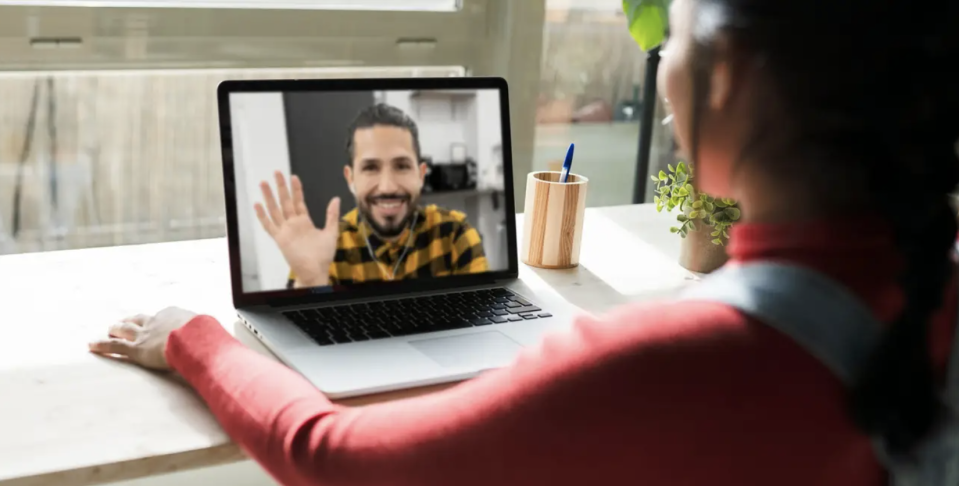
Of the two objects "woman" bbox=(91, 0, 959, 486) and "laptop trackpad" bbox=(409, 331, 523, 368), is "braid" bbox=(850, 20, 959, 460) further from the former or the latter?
"laptop trackpad" bbox=(409, 331, 523, 368)

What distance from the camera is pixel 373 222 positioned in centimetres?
118

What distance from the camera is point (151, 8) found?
166cm

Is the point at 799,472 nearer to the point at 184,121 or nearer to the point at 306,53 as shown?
the point at 306,53

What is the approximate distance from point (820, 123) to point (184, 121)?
4.99 ft

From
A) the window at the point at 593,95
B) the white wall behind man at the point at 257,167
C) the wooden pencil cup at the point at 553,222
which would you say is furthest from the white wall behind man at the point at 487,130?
the window at the point at 593,95

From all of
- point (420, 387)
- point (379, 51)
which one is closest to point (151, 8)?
point (379, 51)

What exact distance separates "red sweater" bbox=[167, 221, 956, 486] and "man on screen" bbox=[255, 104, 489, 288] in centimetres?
51

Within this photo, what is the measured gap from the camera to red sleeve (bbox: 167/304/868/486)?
1.93 ft

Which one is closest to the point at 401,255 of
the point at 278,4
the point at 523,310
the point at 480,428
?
the point at 523,310

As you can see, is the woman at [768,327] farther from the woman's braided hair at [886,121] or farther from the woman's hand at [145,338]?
the woman's hand at [145,338]

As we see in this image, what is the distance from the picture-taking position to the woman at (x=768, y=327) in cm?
58

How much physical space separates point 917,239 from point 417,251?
0.70 meters

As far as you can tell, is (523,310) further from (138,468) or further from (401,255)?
(138,468)

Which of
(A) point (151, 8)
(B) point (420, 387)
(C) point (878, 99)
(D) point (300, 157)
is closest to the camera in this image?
(C) point (878, 99)
